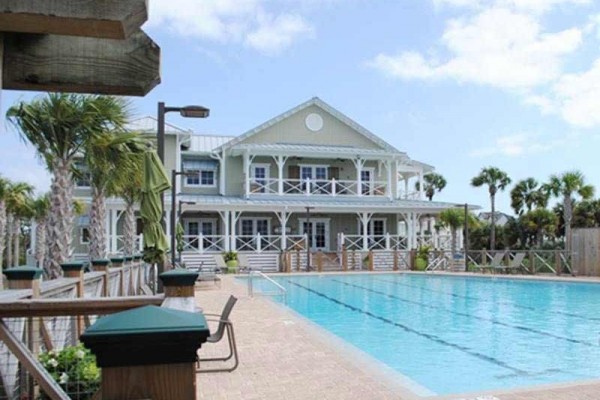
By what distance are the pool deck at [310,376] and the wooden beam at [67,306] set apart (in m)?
2.85

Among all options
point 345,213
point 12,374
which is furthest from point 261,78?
point 12,374

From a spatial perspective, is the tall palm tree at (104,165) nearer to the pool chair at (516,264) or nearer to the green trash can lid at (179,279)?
the green trash can lid at (179,279)

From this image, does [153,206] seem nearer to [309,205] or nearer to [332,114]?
[309,205]

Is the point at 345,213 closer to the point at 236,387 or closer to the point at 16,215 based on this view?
the point at 16,215

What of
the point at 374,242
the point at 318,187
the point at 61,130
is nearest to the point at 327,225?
the point at 318,187

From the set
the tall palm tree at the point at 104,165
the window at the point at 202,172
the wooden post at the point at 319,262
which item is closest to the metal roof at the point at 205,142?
the window at the point at 202,172

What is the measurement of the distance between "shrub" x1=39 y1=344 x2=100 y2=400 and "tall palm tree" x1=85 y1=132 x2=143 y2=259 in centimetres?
694

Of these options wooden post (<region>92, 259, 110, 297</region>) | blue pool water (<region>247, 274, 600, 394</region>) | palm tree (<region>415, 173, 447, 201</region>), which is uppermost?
palm tree (<region>415, 173, 447, 201</region>)

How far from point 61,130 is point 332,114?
23278 mm

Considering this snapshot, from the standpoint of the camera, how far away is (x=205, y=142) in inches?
1351

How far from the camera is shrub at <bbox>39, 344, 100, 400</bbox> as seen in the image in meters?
4.18

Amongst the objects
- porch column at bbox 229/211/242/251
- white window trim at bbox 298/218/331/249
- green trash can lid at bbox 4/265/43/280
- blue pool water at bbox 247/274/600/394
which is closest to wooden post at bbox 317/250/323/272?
white window trim at bbox 298/218/331/249

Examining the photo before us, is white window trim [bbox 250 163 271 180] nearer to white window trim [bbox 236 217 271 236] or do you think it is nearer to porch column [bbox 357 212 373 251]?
white window trim [bbox 236 217 271 236]

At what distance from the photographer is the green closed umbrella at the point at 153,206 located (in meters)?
8.74
